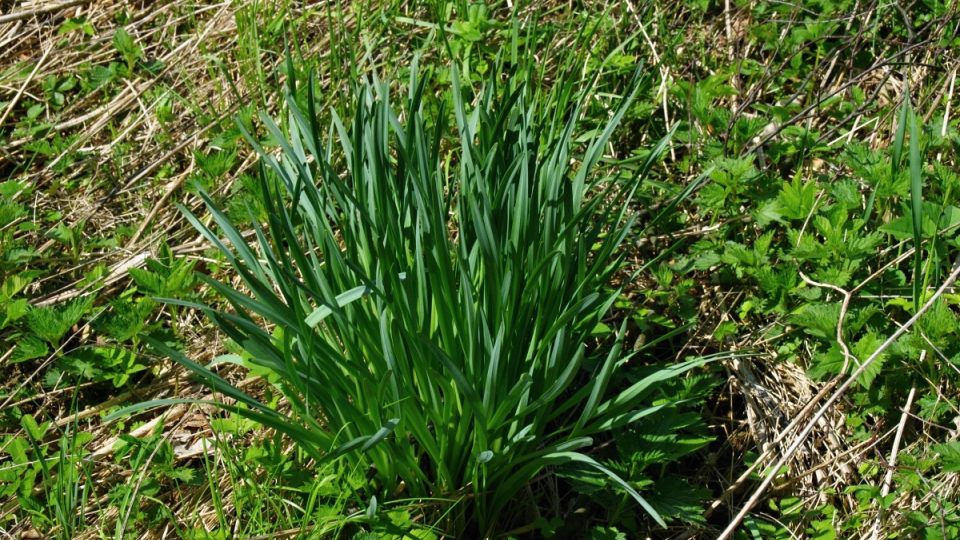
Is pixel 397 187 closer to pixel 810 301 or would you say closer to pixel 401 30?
pixel 810 301

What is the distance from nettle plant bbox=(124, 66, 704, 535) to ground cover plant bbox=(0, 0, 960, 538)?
3 cm

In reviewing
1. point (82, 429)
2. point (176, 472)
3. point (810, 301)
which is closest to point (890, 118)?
point (810, 301)

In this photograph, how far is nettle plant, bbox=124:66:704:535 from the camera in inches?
64.5

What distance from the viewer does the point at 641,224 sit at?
8.43ft

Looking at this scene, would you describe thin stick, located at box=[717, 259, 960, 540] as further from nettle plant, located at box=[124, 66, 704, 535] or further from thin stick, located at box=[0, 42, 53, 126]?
thin stick, located at box=[0, 42, 53, 126]

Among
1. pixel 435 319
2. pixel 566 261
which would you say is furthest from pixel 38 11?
Result: pixel 566 261

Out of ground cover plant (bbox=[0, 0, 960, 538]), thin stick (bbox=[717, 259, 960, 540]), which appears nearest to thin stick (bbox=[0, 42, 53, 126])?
ground cover plant (bbox=[0, 0, 960, 538])

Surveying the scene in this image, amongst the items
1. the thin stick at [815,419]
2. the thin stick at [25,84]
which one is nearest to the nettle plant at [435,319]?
the thin stick at [815,419]

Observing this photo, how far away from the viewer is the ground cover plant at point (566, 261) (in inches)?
73.6

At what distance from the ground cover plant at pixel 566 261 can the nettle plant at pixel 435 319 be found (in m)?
0.03

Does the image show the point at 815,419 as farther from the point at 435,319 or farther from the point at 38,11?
the point at 38,11

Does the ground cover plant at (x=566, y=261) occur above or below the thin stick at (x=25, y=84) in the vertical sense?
below

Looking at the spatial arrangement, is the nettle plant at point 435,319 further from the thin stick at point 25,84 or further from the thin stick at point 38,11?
the thin stick at point 38,11

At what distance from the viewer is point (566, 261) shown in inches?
68.1
